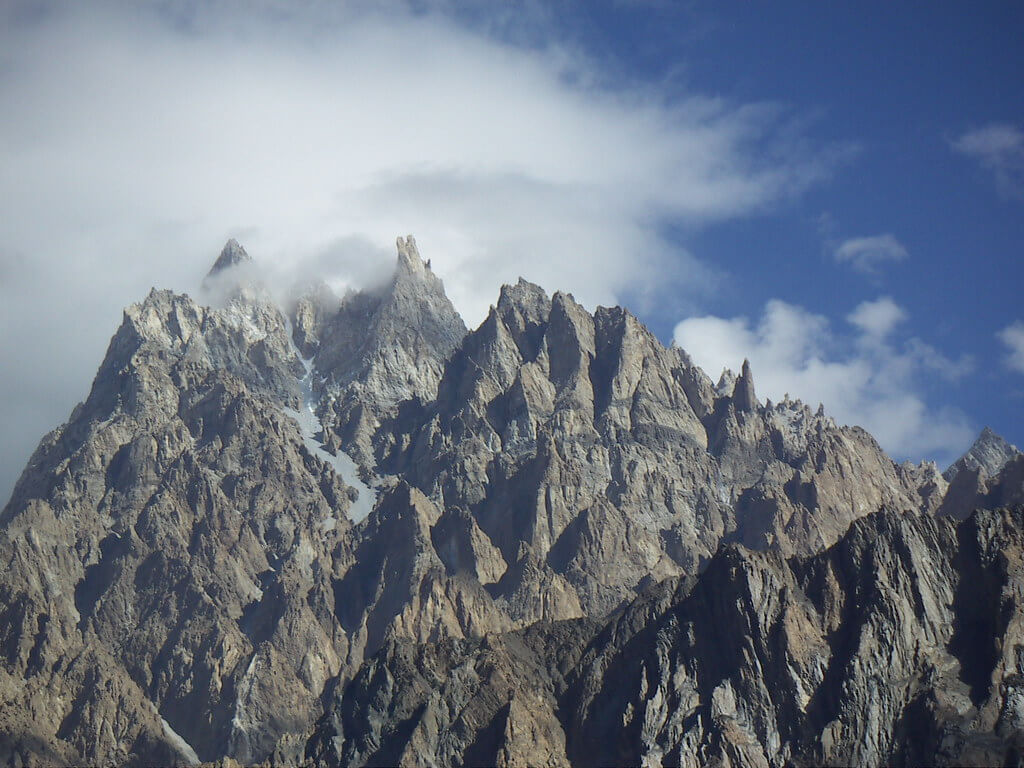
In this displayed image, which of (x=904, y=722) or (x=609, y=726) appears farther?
(x=609, y=726)

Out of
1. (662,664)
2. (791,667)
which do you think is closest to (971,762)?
(791,667)

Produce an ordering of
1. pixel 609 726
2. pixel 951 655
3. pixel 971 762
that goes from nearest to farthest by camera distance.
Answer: pixel 971 762 < pixel 951 655 < pixel 609 726

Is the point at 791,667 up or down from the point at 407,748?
up

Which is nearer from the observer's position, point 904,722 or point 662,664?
point 904,722

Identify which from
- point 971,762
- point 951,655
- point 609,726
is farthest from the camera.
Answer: point 609,726

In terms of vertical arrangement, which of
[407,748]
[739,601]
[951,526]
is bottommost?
[407,748]

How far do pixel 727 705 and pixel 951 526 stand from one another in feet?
96.6

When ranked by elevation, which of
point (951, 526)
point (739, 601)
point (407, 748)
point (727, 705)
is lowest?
point (407, 748)

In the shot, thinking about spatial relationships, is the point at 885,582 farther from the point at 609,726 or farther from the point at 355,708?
the point at 355,708

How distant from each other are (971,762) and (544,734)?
43.4m

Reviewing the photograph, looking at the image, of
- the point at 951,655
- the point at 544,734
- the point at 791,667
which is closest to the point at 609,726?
the point at 544,734

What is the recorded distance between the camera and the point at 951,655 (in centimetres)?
18138

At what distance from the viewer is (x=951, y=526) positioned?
639 ft

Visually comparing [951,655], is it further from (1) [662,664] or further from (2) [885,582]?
(1) [662,664]
